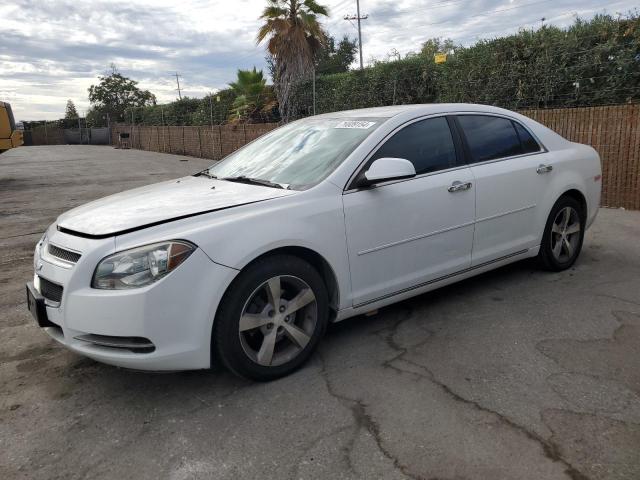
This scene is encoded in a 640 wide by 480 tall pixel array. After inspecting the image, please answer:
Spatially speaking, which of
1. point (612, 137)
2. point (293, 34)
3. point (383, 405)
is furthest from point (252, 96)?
point (383, 405)

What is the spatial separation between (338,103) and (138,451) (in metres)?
14.0

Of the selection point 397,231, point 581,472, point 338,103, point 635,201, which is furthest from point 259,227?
point 338,103

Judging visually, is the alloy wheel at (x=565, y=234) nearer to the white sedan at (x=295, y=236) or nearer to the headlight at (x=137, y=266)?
the white sedan at (x=295, y=236)

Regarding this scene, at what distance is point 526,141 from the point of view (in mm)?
4688

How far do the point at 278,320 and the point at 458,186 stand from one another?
1725mm

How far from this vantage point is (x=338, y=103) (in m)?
15.6

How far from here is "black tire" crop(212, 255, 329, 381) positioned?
2928 millimetres

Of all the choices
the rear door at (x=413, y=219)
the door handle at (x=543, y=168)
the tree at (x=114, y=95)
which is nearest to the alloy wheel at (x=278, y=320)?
the rear door at (x=413, y=219)

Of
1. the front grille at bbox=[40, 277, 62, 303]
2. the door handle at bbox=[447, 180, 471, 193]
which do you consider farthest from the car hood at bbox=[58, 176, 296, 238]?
the door handle at bbox=[447, 180, 471, 193]

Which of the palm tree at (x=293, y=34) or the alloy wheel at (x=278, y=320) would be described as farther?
the palm tree at (x=293, y=34)

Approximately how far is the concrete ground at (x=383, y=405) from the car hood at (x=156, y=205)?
972 millimetres

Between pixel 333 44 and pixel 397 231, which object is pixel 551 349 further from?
pixel 333 44

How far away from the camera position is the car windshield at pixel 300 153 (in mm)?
3617

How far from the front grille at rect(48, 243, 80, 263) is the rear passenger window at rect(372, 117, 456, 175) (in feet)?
6.41
